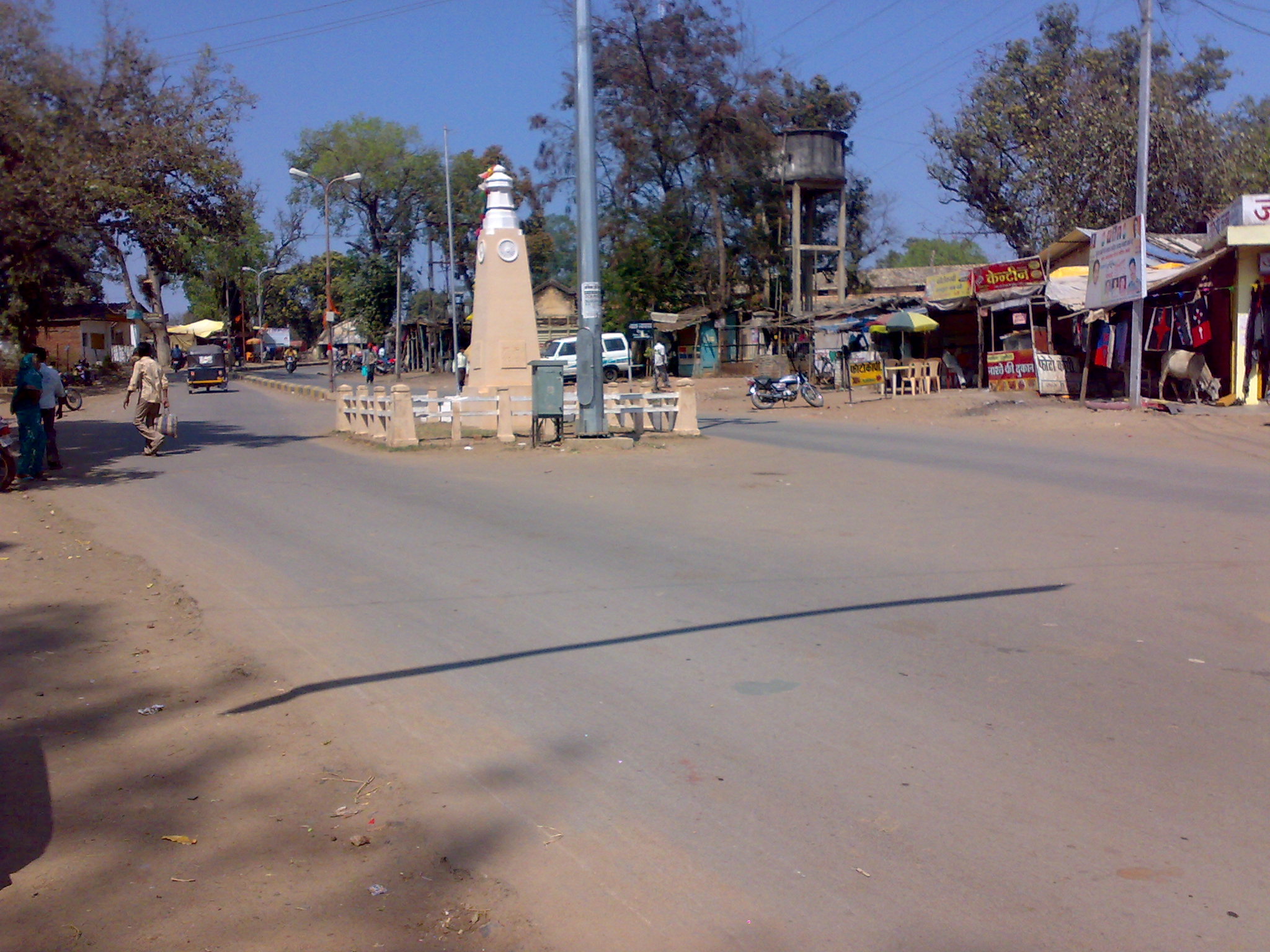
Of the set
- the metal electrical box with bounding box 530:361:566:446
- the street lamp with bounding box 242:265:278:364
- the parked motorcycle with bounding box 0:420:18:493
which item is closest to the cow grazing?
the metal electrical box with bounding box 530:361:566:446

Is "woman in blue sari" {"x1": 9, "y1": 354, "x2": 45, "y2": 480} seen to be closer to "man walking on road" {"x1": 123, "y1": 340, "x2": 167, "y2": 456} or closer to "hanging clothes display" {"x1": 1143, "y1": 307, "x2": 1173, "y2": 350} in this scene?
"man walking on road" {"x1": 123, "y1": 340, "x2": 167, "y2": 456}

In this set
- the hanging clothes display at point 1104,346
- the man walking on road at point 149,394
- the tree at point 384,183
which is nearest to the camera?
the man walking on road at point 149,394

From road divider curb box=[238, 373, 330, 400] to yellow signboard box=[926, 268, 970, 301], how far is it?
19.5m

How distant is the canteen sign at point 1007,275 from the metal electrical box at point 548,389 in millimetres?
15776

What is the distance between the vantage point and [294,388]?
41.7 meters

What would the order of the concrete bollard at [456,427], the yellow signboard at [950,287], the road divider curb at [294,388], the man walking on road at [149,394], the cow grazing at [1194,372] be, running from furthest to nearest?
the road divider curb at [294,388]
the yellow signboard at [950,287]
the cow grazing at [1194,372]
the concrete bollard at [456,427]
the man walking on road at [149,394]

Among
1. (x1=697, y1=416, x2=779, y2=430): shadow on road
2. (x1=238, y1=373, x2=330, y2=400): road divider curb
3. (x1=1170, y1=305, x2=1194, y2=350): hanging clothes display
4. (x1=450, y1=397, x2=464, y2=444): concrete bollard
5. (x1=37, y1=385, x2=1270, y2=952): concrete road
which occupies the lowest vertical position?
(x1=37, y1=385, x2=1270, y2=952): concrete road

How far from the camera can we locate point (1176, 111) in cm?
3859

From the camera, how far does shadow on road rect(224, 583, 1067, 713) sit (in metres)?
5.95

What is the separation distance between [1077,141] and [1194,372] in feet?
60.7

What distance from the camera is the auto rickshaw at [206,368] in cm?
4412

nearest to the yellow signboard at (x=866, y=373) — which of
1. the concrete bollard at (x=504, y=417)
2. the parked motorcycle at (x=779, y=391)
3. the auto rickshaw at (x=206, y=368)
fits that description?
the parked motorcycle at (x=779, y=391)

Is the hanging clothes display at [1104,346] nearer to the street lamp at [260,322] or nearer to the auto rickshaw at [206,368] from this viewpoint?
the auto rickshaw at [206,368]

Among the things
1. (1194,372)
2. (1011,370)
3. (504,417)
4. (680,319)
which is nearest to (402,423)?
(504,417)
